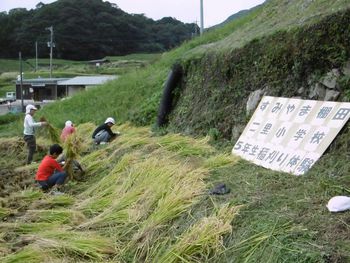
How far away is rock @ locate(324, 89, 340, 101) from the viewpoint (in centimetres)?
510

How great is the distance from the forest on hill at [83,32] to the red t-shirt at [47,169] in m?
54.6

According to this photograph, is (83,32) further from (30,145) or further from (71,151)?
(71,151)

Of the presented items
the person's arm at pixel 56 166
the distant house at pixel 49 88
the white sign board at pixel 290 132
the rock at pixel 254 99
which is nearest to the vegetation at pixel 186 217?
the white sign board at pixel 290 132

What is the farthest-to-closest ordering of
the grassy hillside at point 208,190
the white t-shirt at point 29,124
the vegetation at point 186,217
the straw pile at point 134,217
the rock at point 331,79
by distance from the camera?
1. the white t-shirt at point 29,124
2. the rock at point 331,79
3. the straw pile at point 134,217
4. the grassy hillside at point 208,190
5. the vegetation at point 186,217

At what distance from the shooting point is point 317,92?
5.45 m

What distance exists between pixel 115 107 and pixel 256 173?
352 inches

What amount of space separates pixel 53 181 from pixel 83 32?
5745 centimetres

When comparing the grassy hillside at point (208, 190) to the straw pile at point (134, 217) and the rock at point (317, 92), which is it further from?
the rock at point (317, 92)

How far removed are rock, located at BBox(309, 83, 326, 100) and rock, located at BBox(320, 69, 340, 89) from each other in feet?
0.25

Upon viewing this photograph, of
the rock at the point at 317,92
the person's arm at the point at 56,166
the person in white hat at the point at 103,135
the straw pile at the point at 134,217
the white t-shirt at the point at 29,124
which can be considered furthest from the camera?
the person in white hat at the point at 103,135

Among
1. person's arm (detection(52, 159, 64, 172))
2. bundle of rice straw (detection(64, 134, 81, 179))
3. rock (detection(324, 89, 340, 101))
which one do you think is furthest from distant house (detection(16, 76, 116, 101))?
rock (detection(324, 89, 340, 101))

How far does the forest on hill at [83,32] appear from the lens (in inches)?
2415

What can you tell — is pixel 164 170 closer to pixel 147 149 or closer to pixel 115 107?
pixel 147 149

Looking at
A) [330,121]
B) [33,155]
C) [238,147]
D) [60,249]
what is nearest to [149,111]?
[33,155]
